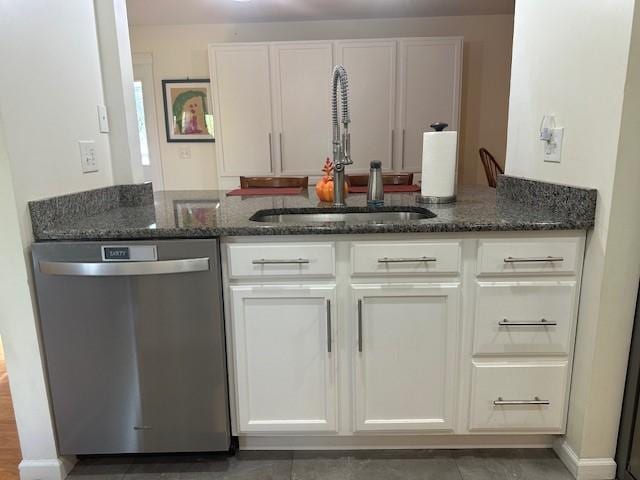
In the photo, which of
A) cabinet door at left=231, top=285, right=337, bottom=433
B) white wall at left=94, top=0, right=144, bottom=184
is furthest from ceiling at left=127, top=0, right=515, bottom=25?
cabinet door at left=231, top=285, right=337, bottom=433

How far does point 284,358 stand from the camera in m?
1.47

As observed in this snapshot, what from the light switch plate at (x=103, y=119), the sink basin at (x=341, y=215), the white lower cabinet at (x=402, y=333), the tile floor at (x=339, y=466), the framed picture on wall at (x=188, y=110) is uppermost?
the framed picture on wall at (x=188, y=110)

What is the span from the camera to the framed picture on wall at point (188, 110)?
4.42 m

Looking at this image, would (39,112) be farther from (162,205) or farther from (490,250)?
(490,250)

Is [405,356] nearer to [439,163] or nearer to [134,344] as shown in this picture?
[439,163]

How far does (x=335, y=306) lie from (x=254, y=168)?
2.95m

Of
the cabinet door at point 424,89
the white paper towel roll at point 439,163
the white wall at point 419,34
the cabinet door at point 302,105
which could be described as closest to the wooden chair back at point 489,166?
the white wall at point 419,34

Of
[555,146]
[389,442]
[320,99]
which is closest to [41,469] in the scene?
[389,442]

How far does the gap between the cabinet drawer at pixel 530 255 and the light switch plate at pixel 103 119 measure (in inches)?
60.0

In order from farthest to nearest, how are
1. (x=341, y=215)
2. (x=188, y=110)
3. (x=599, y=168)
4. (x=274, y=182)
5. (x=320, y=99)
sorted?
(x=188, y=110) → (x=320, y=99) → (x=274, y=182) → (x=341, y=215) → (x=599, y=168)

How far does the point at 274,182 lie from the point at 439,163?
1418mm

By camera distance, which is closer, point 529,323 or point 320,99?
point 529,323

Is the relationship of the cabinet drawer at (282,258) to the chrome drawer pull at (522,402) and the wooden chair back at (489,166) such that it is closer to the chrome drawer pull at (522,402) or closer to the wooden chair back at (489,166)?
the chrome drawer pull at (522,402)

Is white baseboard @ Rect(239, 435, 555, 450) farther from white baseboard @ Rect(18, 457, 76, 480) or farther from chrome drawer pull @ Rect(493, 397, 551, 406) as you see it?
white baseboard @ Rect(18, 457, 76, 480)
